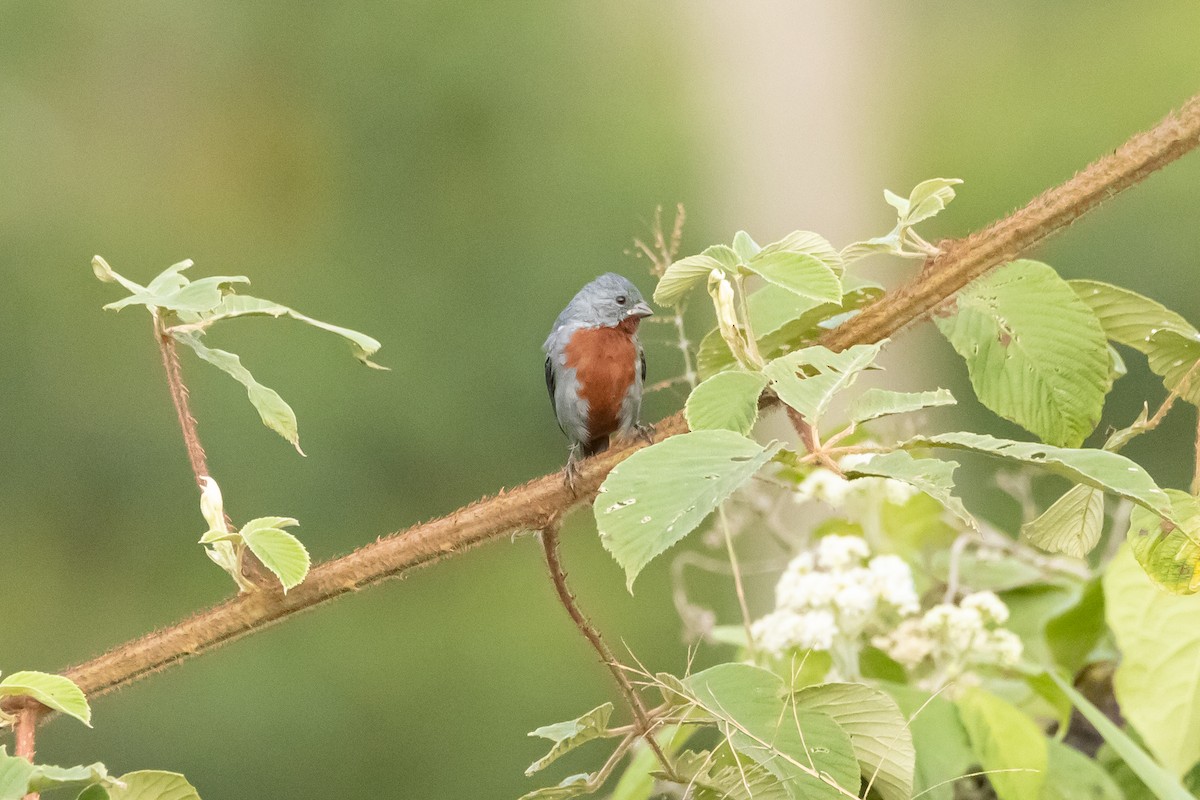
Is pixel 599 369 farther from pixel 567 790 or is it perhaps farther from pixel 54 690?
pixel 54 690

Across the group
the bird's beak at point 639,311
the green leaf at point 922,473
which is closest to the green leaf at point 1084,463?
the green leaf at point 922,473

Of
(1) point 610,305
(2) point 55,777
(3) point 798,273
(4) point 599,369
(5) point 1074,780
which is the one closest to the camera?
(2) point 55,777

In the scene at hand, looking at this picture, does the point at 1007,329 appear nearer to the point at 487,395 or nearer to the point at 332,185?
the point at 487,395

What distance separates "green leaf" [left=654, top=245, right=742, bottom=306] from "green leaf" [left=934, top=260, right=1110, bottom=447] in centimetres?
13

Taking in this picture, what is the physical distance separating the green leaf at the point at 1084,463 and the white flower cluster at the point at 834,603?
388 millimetres

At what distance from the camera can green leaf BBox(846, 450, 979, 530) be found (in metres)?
0.48

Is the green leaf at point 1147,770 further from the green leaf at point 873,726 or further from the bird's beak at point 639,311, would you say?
the bird's beak at point 639,311

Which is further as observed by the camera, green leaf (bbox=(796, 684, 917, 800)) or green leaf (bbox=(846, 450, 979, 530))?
green leaf (bbox=(796, 684, 917, 800))

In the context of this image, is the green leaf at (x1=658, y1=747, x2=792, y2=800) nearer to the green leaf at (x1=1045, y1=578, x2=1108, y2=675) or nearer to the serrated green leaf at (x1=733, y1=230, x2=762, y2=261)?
the serrated green leaf at (x1=733, y1=230, x2=762, y2=261)

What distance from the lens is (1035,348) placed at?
650 mm

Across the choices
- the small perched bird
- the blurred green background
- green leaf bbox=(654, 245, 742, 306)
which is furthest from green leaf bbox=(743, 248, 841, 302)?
the blurred green background

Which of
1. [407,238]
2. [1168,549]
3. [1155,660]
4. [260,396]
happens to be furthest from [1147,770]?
[407,238]

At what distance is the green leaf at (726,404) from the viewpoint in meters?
0.55

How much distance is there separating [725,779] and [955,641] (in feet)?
1.14
